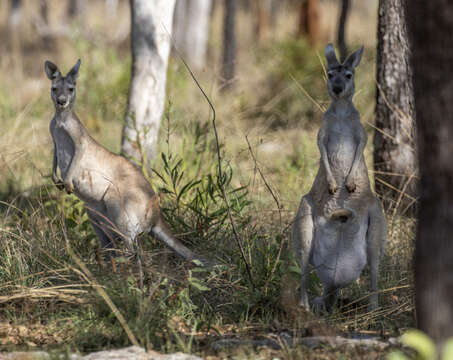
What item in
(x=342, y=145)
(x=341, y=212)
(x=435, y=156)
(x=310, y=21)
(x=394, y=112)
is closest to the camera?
(x=435, y=156)

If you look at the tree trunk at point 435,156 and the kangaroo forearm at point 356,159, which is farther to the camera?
the kangaroo forearm at point 356,159

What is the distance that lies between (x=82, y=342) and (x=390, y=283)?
2.12 metres

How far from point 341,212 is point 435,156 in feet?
4.88

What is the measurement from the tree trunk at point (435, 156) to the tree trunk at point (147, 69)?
13.5 ft

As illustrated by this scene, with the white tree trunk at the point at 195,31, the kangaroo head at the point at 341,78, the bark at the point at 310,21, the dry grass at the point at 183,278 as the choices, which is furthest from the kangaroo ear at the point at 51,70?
the white tree trunk at the point at 195,31

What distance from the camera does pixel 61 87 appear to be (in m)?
4.62

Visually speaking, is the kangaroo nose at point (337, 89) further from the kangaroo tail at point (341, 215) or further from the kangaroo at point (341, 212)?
the kangaroo tail at point (341, 215)

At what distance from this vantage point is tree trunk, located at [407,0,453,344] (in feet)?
7.47

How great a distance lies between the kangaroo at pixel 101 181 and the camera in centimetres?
456

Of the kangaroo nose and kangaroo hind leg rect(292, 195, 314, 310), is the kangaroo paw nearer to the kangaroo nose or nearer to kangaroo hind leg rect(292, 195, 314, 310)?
kangaroo hind leg rect(292, 195, 314, 310)

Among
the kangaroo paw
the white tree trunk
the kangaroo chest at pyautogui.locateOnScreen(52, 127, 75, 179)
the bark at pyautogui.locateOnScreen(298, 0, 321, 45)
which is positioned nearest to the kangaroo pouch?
the kangaroo paw

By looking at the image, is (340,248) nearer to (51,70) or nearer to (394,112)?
(394,112)

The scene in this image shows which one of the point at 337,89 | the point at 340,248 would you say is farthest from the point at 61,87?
the point at 340,248

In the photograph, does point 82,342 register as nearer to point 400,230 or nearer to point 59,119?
point 59,119
